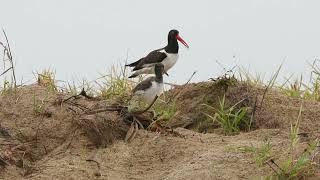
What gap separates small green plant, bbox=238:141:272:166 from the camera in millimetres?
3949

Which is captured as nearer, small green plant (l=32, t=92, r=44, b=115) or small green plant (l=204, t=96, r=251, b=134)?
small green plant (l=32, t=92, r=44, b=115)

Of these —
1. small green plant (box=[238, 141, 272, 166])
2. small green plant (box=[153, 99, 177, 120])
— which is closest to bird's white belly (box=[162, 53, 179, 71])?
small green plant (box=[153, 99, 177, 120])

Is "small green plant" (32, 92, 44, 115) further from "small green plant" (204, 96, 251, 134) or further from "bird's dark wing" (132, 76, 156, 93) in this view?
"bird's dark wing" (132, 76, 156, 93)

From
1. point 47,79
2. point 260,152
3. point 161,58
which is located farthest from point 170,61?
point 260,152

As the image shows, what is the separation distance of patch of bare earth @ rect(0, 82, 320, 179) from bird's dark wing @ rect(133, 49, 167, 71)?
13.2 ft

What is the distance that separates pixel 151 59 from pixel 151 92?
315 centimetres

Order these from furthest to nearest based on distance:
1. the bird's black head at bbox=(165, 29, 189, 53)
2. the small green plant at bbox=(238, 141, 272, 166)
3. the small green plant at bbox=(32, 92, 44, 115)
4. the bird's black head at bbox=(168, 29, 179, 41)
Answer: the bird's black head at bbox=(168, 29, 179, 41)
the bird's black head at bbox=(165, 29, 189, 53)
the small green plant at bbox=(32, 92, 44, 115)
the small green plant at bbox=(238, 141, 272, 166)

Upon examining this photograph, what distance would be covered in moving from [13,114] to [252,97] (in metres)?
2.02

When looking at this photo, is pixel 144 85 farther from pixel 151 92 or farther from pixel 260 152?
pixel 260 152

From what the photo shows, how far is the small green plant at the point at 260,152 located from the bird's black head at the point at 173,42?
6149 millimetres

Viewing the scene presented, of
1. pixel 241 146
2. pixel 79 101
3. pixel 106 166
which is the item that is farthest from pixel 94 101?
pixel 241 146

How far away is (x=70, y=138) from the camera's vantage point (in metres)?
4.71

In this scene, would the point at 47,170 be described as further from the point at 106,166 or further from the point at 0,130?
the point at 0,130

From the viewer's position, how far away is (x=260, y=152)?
400 centimetres
